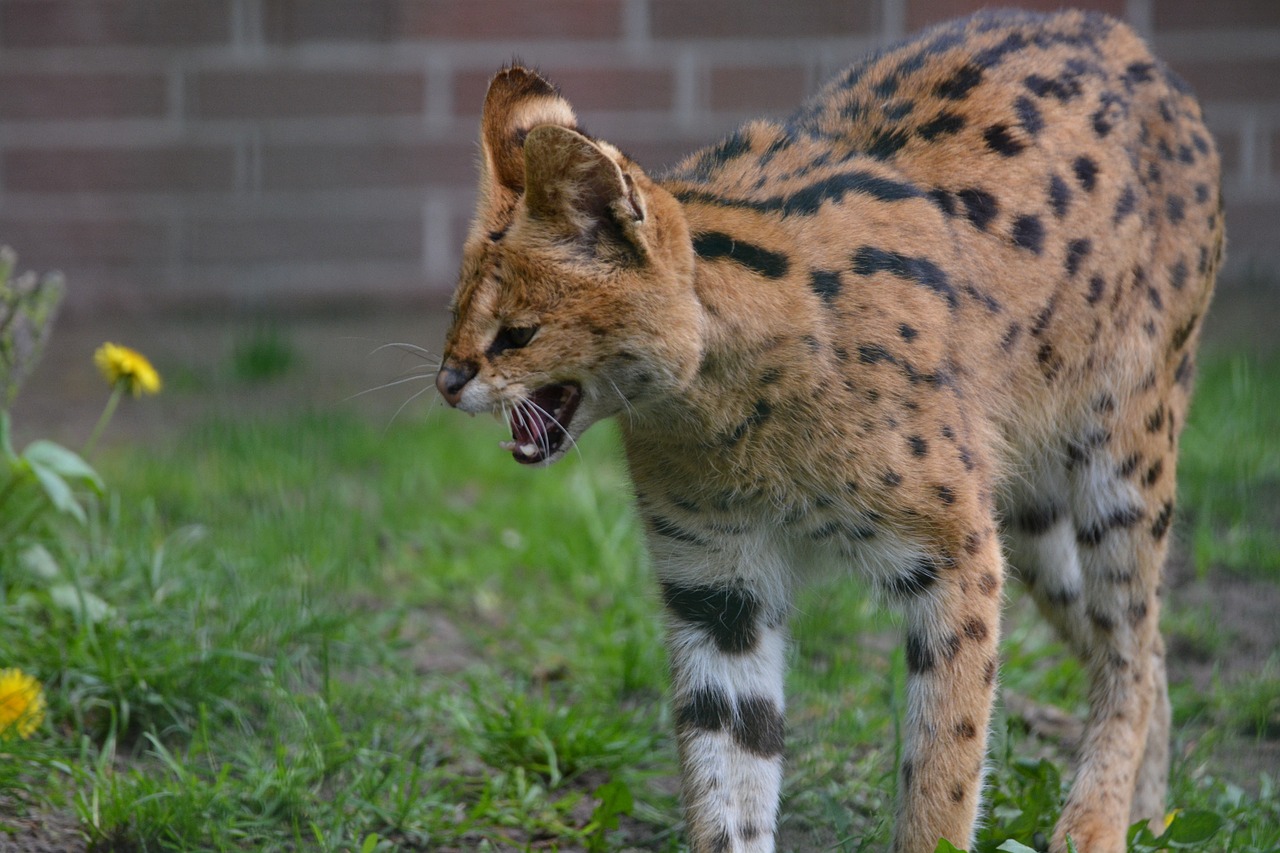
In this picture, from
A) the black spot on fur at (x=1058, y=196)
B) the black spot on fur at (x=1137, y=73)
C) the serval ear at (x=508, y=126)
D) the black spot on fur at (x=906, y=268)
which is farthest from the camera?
the black spot on fur at (x=1137, y=73)

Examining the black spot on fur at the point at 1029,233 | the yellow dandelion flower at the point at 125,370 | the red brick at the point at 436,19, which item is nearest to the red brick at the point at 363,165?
the red brick at the point at 436,19

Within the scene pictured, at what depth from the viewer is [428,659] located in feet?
13.9

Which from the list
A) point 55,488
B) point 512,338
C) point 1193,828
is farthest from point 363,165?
point 1193,828

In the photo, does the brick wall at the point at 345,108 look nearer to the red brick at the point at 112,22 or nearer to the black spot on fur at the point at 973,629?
the red brick at the point at 112,22

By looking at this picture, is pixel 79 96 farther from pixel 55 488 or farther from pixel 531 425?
pixel 531 425

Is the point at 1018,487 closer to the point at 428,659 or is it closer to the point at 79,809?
the point at 428,659

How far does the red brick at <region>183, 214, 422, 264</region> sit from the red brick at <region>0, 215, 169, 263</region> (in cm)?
20

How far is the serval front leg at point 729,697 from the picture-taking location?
3.20 metres

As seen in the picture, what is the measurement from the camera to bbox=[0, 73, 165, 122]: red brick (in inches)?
280

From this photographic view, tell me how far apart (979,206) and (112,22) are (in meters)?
5.18

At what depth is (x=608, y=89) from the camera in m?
7.15

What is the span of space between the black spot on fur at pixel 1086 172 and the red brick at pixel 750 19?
3763mm

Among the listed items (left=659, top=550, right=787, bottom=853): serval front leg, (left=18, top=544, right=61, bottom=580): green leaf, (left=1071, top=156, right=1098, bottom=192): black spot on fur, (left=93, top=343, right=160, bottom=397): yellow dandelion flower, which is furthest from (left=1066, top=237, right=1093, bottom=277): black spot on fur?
(left=18, top=544, right=61, bottom=580): green leaf

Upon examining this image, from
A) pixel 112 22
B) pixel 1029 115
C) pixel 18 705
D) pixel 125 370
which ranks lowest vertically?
pixel 18 705
